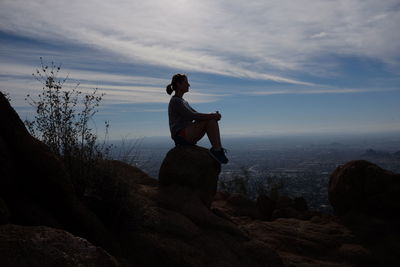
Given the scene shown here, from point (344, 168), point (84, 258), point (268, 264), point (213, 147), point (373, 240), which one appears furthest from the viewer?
point (344, 168)

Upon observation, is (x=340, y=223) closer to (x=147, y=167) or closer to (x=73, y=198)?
A: (x=147, y=167)

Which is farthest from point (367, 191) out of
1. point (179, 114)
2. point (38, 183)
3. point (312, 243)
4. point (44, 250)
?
point (44, 250)

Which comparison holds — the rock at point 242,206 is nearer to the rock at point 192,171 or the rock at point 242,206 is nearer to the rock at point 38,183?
the rock at point 192,171

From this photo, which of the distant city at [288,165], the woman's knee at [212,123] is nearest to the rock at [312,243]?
the distant city at [288,165]

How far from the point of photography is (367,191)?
10219 millimetres

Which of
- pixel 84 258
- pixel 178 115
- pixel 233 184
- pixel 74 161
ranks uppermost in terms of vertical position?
pixel 178 115

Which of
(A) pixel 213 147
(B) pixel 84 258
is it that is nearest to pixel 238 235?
(A) pixel 213 147

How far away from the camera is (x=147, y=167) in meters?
7.21

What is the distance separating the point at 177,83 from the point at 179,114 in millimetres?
676

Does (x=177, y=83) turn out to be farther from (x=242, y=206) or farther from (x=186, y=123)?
(x=242, y=206)

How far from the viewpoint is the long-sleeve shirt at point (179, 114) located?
24.4ft

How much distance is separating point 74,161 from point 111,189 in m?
0.81

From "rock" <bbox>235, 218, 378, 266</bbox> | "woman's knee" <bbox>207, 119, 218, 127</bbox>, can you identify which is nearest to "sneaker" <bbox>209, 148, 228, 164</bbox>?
"woman's knee" <bbox>207, 119, 218, 127</bbox>

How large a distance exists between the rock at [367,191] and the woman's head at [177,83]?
5.99 m
